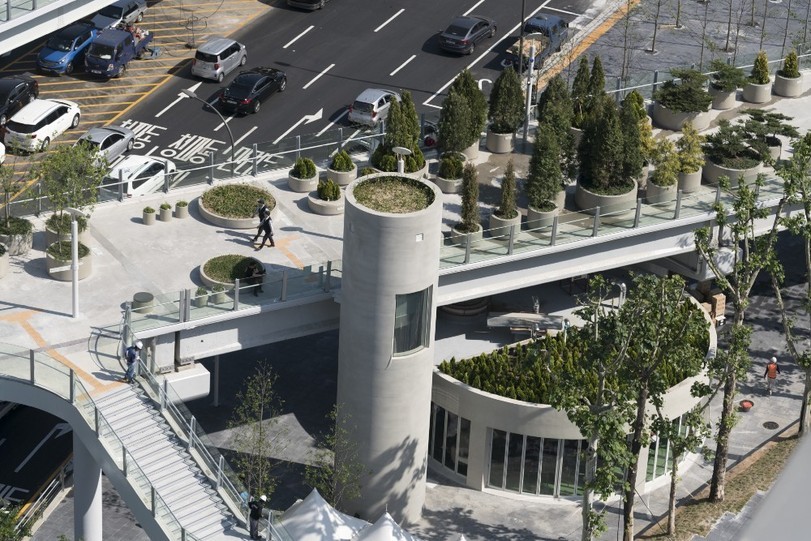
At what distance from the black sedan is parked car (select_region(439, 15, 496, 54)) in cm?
930

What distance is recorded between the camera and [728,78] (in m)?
51.0

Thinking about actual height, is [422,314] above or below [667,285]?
below

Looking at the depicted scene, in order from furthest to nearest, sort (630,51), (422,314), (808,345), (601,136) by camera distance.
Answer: (630,51)
(808,345)
(601,136)
(422,314)

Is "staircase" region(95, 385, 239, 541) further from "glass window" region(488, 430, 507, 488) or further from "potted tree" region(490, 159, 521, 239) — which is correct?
"potted tree" region(490, 159, 521, 239)

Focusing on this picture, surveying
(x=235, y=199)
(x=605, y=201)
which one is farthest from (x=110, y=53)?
(x=605, y=201)

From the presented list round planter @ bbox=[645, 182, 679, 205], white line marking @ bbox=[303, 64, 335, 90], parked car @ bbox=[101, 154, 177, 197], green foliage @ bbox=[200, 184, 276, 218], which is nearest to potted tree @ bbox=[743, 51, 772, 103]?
round planter @ bbox=[645, 182, 679, 205]

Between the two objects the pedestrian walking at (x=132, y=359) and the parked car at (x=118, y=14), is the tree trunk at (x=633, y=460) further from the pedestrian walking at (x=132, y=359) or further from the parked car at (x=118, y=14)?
the parked car at (x=118, y=14)

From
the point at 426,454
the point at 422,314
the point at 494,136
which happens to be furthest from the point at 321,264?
the point at 494,136

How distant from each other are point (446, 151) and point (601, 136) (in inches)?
229

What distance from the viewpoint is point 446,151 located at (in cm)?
4478

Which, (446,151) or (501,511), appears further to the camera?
(446,151)

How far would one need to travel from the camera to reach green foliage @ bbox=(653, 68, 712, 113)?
49594mm

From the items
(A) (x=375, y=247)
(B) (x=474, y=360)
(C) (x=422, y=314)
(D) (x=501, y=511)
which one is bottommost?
(D) (x=501, y=511)

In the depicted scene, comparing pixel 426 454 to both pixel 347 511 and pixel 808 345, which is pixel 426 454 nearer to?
pixel 347 511
